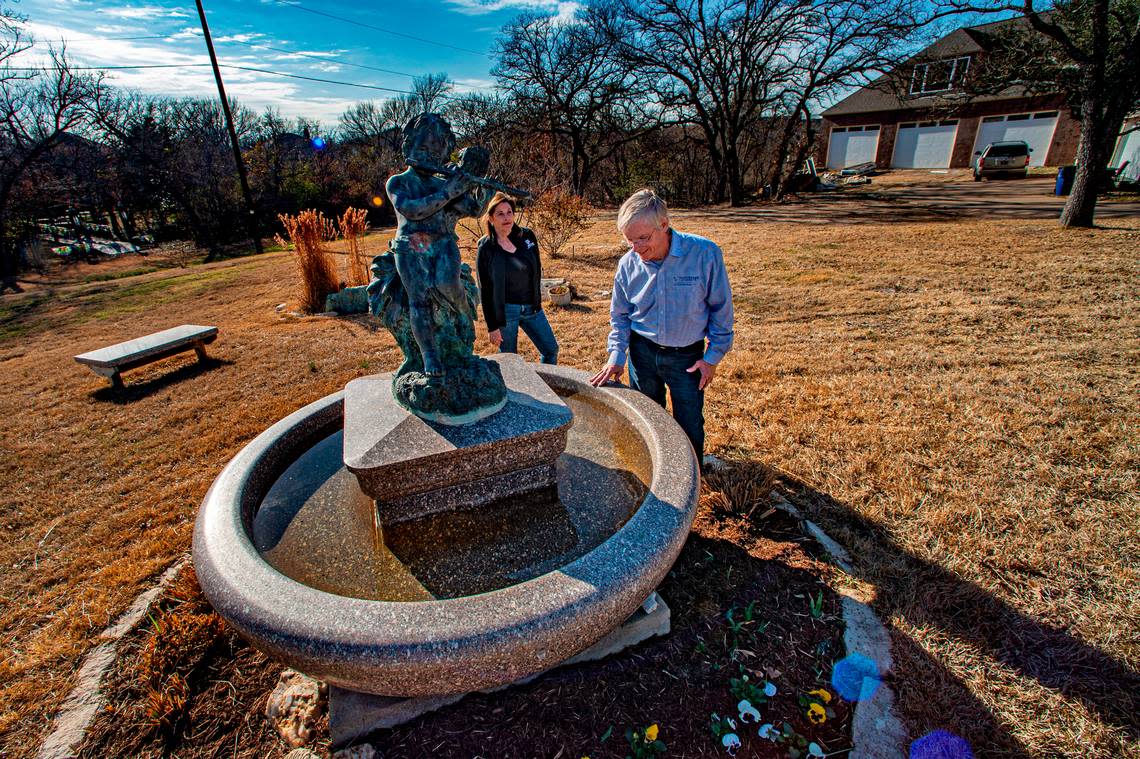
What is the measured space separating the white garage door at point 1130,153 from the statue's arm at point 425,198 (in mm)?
25629

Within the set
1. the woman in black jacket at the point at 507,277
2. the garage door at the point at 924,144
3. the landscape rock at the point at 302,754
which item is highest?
the garage door at the point at 924,144

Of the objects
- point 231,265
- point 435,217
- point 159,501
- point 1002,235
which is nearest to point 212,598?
point 435,217

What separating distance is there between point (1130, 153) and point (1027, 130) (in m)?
9.04

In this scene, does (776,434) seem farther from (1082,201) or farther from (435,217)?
(1082,201)

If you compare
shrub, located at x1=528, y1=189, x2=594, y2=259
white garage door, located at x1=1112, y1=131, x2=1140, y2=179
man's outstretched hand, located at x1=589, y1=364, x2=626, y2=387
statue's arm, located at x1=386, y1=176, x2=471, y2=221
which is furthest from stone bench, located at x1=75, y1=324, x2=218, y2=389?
white garage door, located at x1=1112, y1=131, x2=1140, y2=179

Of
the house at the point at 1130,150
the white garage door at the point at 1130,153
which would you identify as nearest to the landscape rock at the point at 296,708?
the house at the point at 1130,150

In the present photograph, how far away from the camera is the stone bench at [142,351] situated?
5.80 m

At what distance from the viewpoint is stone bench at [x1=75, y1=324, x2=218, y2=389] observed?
19.0 ft

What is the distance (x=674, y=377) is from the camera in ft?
9.87

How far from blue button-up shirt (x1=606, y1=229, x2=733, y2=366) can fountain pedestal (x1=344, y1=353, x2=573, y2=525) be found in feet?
2.59

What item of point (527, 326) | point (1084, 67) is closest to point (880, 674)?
point (527, 326)

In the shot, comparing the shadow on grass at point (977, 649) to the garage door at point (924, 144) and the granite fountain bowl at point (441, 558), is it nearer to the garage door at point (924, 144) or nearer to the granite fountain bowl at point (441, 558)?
the granite fountain bowl at point (441, 558)

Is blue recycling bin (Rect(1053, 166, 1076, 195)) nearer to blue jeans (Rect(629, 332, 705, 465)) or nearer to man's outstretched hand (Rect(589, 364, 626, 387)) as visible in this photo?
blue jeans (Rect(629, 332, 705, 465))

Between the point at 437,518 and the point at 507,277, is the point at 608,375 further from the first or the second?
the point at 507,277
